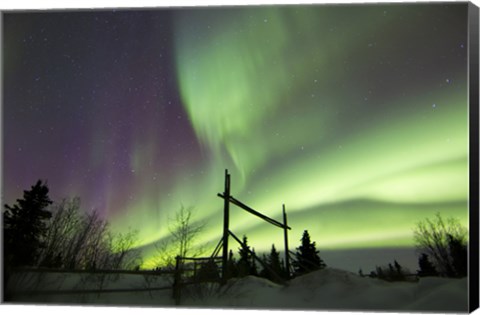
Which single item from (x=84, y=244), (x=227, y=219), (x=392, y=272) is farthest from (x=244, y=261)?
(x=84, y=244)

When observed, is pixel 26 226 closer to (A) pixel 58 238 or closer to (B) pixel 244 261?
(A) pixel 58 238

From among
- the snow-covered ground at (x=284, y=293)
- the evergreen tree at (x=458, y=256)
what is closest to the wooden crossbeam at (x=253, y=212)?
the snow-covered ground at (x=284, y=293)

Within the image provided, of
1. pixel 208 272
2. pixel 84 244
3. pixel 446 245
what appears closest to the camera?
pixel 446 245

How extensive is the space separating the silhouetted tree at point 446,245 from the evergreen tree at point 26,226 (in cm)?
484

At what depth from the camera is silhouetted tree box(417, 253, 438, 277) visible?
7.82 m

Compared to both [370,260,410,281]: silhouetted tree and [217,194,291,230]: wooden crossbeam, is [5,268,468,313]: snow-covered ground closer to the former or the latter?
[370,260,410,281]: silhouetted tree

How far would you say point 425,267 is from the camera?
7.86 m

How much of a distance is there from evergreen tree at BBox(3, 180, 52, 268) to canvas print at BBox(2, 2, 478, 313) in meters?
0.02

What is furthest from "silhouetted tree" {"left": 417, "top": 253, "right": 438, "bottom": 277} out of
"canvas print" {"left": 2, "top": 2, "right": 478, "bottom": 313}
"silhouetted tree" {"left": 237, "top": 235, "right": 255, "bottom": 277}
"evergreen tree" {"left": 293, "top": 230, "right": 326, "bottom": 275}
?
"silhouetted tree" {"left": 237, "top": 235, "right": 255, "bottom": 277}

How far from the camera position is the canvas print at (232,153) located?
800 centimetres

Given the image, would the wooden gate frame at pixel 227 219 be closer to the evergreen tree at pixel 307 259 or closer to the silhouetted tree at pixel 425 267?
the evergreen tree at pixel 307 259

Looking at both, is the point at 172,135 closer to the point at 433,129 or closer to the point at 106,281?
the point at 106,281

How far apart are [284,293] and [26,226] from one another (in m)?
3.53

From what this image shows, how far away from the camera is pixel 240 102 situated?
28.3 ft
